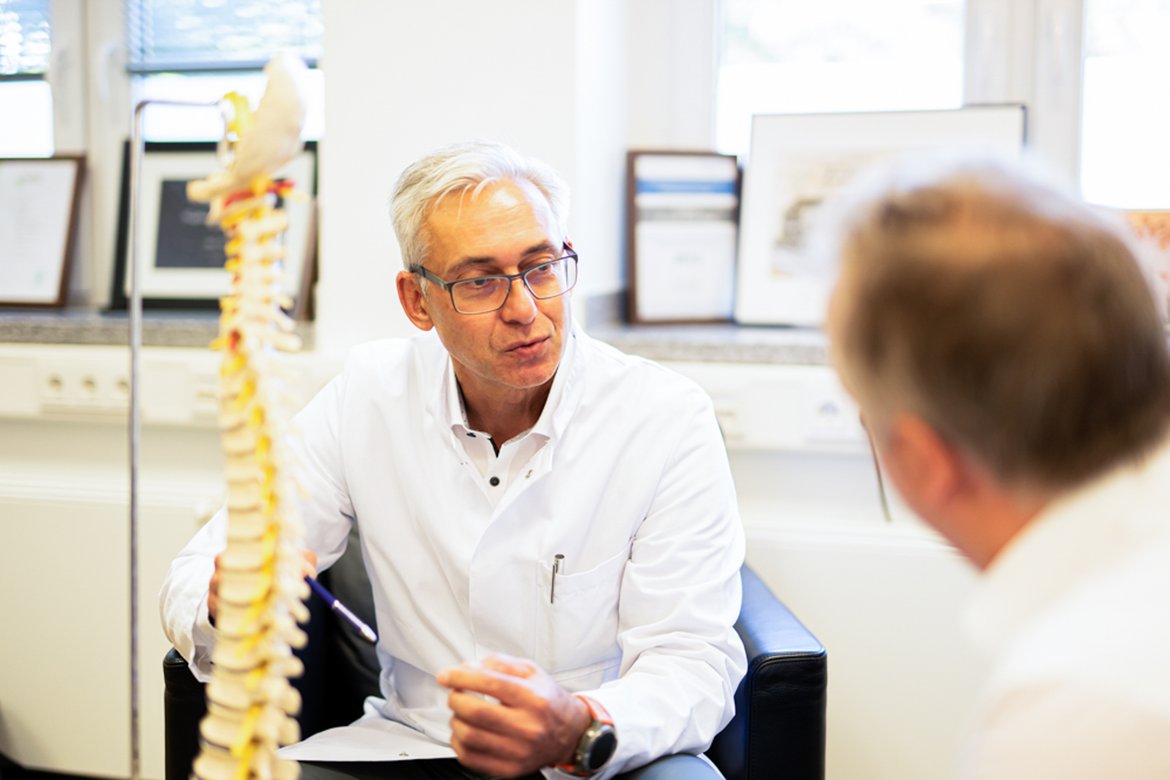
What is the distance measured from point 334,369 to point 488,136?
53cm

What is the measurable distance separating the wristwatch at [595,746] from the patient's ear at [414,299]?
643mm

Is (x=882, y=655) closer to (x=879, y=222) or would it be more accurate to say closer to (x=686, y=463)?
(x=686, y=463)

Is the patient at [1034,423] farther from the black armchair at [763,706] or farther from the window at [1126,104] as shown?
the window at [1126,104]

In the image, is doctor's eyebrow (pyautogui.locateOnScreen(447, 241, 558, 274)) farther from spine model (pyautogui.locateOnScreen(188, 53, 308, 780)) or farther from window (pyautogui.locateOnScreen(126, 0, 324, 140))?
window (pyautogui.locateOnScreen(126, 0, 324, 140))

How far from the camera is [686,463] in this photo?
62.9 inches

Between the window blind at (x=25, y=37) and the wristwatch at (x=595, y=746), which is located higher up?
the window blind at (x=25, y=37)

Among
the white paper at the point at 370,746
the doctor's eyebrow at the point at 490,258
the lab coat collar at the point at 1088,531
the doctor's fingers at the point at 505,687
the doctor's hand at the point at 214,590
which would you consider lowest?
the white paper at the point at 370,746

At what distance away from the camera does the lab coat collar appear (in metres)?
0.72

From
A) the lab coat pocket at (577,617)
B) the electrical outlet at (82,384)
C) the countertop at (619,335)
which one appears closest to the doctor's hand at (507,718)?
the lab coat pocket at (577,617)

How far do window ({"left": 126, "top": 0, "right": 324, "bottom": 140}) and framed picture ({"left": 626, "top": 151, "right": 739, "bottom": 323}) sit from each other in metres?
0.83

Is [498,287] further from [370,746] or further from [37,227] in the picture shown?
[37,227]

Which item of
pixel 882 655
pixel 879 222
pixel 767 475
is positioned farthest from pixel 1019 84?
pixel 879 222

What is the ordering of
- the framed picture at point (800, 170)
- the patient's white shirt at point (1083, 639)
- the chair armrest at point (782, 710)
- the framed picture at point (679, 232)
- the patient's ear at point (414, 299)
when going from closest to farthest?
1. the patient's white shirt at point (1083, 639)
2. the chair armrest at point (782, 710)
3. the patient's ear at point (414, 299)
4. the framed picture at point (800, 170)
5. the framed picture at point (679, 232)

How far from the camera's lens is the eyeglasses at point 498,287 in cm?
156
